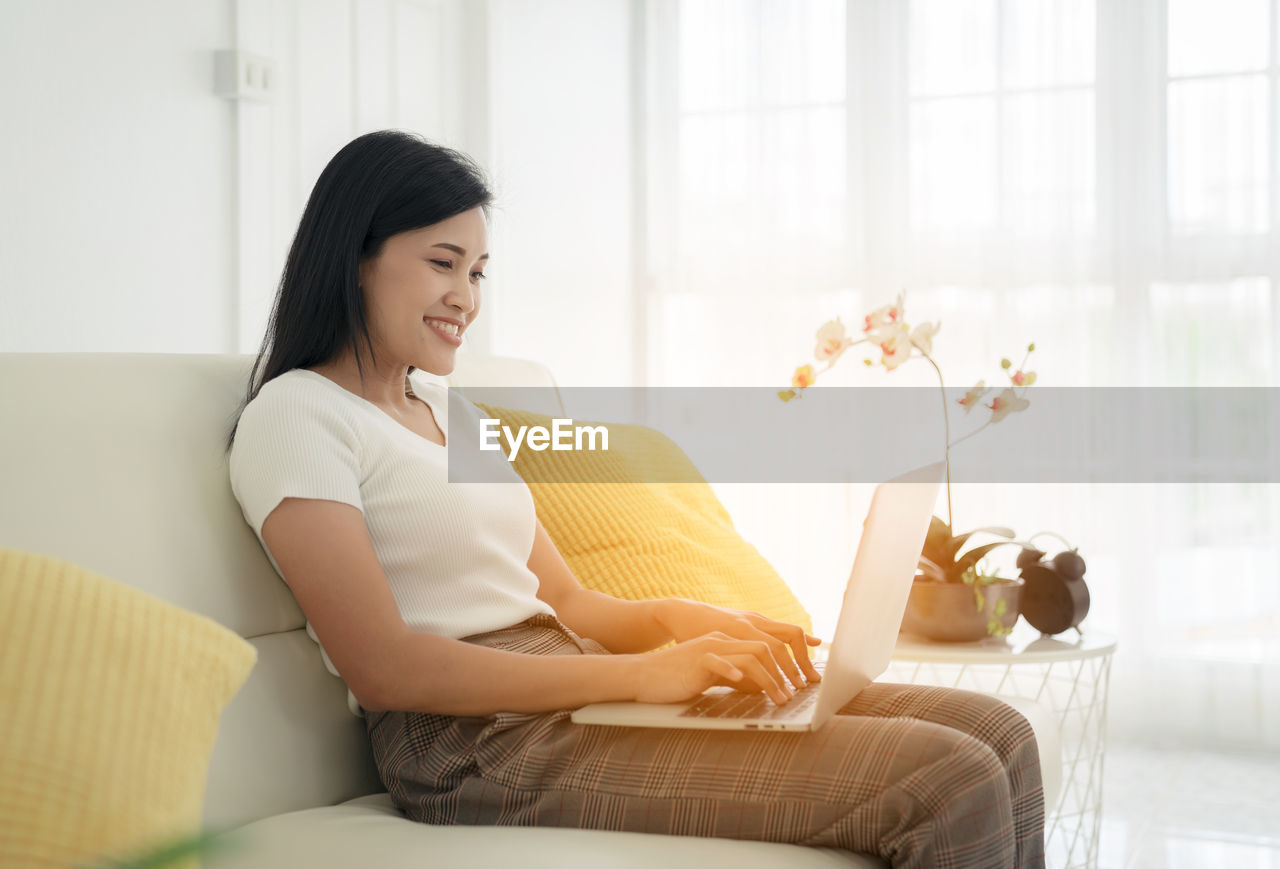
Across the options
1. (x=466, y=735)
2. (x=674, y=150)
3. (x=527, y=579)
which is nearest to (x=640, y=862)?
(x=466, y=735)

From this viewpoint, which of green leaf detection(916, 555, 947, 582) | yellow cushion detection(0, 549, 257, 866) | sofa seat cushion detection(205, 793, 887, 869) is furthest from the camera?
green leaf detection(916, 555, 947, 582)

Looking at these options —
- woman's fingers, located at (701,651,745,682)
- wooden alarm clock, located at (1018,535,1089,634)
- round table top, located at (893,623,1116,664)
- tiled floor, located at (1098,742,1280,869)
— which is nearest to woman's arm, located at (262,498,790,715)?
woman's fingers, located at (701,651,745,682)

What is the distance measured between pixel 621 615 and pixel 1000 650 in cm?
76

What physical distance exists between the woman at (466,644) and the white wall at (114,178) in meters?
0.78

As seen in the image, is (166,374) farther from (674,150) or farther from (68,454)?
(674,150)

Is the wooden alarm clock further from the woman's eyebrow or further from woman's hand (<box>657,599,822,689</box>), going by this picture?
the woman's eyebrow

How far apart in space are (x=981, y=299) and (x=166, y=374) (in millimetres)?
2777

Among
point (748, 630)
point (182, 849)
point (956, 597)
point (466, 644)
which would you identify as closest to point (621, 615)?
point (748, 630)

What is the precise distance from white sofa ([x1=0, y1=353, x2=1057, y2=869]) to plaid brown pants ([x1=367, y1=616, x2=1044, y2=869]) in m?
0.03

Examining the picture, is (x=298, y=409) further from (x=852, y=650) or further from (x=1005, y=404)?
(x=1005, y=404)

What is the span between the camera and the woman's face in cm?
135

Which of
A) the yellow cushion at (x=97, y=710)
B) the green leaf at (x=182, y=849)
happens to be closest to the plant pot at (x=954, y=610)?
Result: the yellow cushion at (x=97, y=710)

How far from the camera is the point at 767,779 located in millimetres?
1051

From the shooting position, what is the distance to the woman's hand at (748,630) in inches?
47.9
